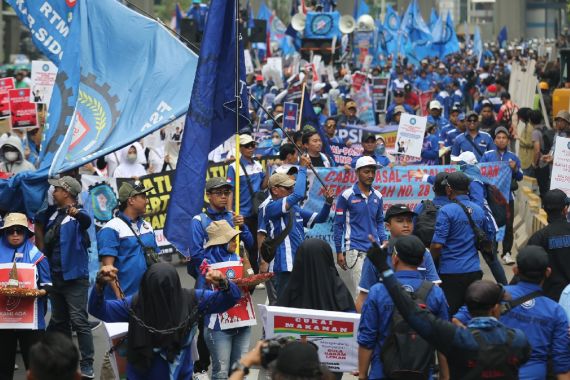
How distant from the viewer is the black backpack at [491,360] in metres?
5.98

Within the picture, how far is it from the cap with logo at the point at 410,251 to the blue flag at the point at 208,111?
2.51 metres

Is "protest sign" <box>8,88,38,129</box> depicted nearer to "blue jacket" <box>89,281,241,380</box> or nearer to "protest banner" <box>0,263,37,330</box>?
"protest banner" <box>0,263,37,330</box>

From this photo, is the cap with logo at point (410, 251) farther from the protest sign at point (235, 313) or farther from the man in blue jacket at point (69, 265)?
the man in blue jacket at point (69, 265)

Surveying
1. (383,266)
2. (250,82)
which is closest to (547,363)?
(383,266)

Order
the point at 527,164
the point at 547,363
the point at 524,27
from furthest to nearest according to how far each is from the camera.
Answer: the point at 524,27, the point at 527,164, the point at 547,363

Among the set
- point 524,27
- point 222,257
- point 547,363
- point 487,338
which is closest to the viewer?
point 487,338

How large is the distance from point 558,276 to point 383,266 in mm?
2827

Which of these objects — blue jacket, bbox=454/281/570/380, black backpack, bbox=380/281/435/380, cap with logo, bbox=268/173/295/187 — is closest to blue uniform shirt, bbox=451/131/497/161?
cap with logo, bbox=268/173/295/187

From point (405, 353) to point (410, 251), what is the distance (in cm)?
59

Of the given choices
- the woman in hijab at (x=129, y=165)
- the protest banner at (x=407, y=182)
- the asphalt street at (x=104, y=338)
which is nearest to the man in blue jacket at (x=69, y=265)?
the asphalt street at (x=104, y=338)

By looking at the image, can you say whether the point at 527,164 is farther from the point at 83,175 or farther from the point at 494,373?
the point at 494,373

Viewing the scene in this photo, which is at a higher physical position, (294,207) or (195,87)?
(195,87)

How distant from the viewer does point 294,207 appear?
34.6 ft

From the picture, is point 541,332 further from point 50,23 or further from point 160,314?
point 50,23
